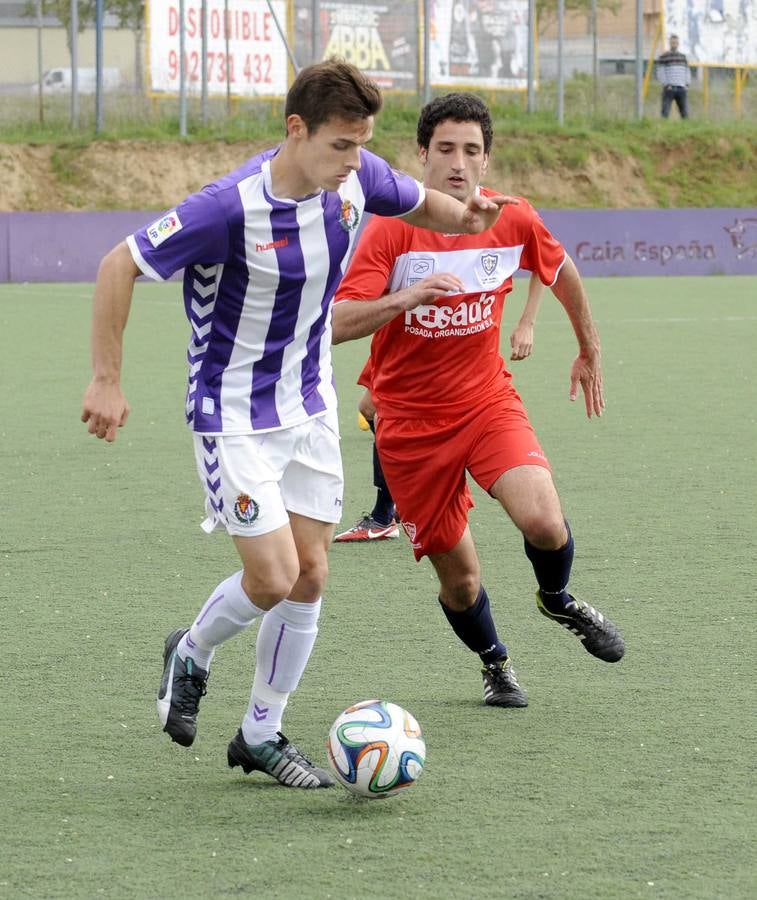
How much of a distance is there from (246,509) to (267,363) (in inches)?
15.3

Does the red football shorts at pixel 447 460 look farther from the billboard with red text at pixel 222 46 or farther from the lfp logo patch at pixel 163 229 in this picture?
the billboard with red text at pixel 222 46

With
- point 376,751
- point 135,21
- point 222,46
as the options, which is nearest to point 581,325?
point 376,751

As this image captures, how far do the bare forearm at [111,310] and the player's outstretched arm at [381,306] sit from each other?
858mm

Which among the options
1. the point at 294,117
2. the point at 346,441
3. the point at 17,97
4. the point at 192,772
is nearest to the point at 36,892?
the point at 192,772

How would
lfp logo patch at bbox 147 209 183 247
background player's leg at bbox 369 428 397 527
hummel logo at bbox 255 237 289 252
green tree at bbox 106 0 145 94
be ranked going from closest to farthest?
lfp logo patch at bbox 147 209 183 247
hummel logo at bbox 255 237 289 252
background player's leg at bbox 369 428 397 527
green tree at bbox 106 0 145 94

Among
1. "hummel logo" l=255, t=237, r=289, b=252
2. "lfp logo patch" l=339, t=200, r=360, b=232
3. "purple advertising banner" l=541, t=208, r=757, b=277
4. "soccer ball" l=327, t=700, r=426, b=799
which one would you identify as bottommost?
"purple advertising banner" l=541, t=208, r=757, b=277

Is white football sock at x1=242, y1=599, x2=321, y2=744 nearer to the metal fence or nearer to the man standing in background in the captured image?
the metal fence

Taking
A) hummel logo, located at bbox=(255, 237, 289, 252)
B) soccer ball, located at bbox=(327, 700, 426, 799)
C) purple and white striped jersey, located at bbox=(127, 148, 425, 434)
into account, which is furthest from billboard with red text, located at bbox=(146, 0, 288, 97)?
soccer ball, located at bbox=(327, 700, 426, 799)

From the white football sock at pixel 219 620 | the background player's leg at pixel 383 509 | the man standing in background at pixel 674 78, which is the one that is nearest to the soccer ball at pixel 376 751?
the white football sock at pixel 219 620

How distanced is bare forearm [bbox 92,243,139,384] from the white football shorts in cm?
37

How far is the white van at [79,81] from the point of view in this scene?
32.5 metres

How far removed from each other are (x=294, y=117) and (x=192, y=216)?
36 cm

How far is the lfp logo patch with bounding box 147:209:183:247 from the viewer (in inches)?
159

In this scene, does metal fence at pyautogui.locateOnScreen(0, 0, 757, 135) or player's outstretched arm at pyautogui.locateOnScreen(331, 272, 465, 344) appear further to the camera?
metal fence at pyautogui.locateOnScreen(0, 0, 757, 135)
